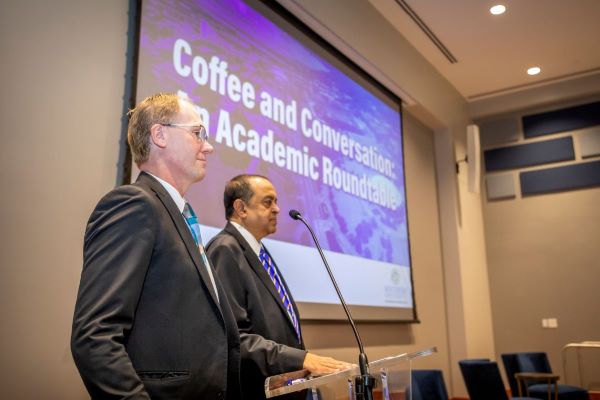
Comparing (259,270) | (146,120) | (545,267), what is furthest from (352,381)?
(545,267)

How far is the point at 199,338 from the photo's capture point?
1.27 meters

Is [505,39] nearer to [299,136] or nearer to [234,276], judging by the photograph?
[299,136]

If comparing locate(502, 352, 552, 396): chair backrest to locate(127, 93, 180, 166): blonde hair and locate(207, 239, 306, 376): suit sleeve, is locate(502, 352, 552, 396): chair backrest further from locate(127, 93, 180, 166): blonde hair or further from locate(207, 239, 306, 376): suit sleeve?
locate(127, 93, 180, 166): blonde hair

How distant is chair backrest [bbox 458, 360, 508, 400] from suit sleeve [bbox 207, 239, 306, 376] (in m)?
2.23

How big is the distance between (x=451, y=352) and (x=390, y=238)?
5.81 ft

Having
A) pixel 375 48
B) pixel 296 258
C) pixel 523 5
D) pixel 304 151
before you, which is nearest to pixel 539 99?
pixel 523 5

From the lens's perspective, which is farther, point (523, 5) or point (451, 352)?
point (451, 352)

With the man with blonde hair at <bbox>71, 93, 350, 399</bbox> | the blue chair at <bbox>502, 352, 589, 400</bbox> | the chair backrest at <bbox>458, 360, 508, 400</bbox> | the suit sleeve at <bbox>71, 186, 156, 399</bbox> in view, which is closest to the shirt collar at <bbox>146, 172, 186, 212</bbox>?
the man with blonde hair at <bbox>71, 93, 350, 399</bbox>

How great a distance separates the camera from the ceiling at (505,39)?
4.73 m

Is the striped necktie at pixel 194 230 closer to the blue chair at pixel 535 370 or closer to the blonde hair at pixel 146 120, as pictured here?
the blonde hair at pixel 146 120

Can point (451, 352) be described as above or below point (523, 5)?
below

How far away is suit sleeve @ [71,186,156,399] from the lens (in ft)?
3.52

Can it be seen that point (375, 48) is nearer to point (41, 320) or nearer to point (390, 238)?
point (390, 238)

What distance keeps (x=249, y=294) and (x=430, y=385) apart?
1.98 metres
